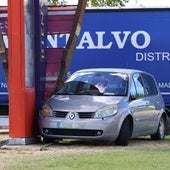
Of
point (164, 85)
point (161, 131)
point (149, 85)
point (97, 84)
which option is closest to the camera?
point (97, 84)

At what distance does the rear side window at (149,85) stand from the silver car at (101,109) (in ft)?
0.47

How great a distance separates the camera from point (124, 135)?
42.9ft

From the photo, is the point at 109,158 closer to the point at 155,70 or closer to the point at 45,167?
the point at 45,167

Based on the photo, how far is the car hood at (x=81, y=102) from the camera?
505 inches

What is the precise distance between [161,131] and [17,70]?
425 cm

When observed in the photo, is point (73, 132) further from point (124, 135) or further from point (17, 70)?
point (17, 70)

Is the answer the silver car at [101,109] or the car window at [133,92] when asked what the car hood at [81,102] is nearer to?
the silver car at [101,109]

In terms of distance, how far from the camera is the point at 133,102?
44.5 ft

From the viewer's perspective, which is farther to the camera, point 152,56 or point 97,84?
point 152,56

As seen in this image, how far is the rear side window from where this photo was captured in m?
14.9

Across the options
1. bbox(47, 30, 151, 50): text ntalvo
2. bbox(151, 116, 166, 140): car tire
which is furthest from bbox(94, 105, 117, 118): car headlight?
bbox(47, 30, 151, 50): text ntalvo

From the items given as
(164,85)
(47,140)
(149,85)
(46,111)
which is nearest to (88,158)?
(46,111)

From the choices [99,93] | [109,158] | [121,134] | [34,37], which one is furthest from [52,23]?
[109,158]

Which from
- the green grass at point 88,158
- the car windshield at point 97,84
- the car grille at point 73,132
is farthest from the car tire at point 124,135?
the car windshield at point 97,84
